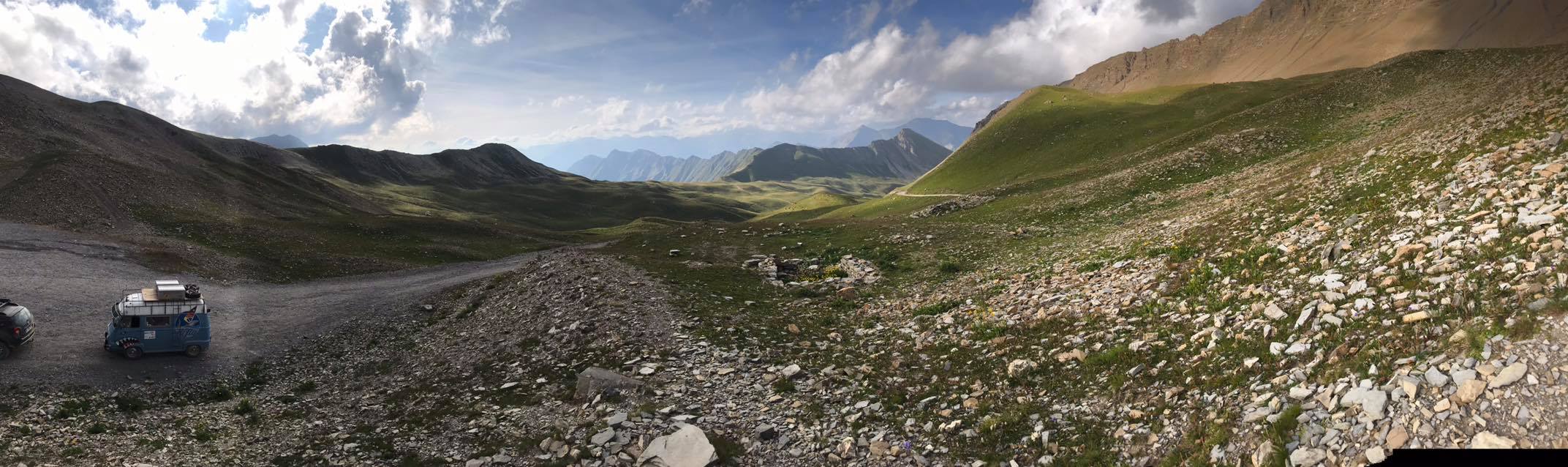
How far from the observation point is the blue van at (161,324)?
25.2 metres

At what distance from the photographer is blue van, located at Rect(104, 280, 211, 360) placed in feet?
82.7

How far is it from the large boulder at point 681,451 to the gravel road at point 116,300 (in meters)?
23.4

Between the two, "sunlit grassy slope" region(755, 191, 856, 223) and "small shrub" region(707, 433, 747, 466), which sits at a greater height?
"small shrub" region(707, 433, 747, 466)

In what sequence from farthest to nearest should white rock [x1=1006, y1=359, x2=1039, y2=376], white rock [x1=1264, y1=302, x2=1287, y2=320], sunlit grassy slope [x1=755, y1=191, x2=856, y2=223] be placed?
sunlit grassy slope [x1=755, y1=191, x2=856, y2=223], white rock [x1=1006, y1=359, x2=1039, y2=376], white rock [x1=1264, y1=302, x2=1287, y2=320]

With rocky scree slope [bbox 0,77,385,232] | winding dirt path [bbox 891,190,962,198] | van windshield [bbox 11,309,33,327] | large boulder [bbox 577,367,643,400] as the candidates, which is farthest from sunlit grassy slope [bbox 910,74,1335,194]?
rocky scree slope [bbox 0,77,385,232]

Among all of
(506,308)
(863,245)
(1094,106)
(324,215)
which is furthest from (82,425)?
(1094,106)

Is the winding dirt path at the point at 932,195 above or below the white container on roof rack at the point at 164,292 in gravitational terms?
below

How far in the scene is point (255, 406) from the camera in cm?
2170

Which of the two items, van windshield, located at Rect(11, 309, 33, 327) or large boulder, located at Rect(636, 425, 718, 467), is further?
van windshield, located at Rect(11, 309, 33, 327)

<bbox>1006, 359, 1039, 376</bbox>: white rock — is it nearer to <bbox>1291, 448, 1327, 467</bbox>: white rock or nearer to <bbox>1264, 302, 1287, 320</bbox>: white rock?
<bbox>1264, 302, 1287, 320</bbox>: white rock

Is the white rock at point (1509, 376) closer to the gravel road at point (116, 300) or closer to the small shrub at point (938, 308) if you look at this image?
the small shrub at point (938, 308)

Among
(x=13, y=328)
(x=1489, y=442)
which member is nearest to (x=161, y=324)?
(x=13, y=328)

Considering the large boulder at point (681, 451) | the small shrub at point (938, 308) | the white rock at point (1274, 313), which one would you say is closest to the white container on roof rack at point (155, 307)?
the large boulder at point (681, 451)

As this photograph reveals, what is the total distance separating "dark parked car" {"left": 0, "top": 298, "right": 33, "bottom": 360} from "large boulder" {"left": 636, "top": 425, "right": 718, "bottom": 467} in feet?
93.0
